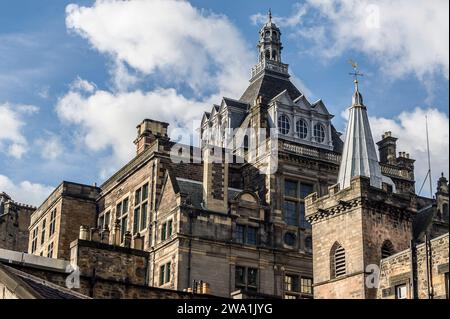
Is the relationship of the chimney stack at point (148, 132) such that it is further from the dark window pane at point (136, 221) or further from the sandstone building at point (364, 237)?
the sandstone building at point (364, 237)

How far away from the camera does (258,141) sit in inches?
2381

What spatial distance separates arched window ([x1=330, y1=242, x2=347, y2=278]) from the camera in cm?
4672

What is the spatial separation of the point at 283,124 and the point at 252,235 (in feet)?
34.6

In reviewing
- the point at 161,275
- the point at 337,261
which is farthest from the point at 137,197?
Answer: the point at 337,261

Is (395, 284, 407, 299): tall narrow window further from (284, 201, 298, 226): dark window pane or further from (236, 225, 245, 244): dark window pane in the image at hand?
(284, 201, 298, 226): dark window pane

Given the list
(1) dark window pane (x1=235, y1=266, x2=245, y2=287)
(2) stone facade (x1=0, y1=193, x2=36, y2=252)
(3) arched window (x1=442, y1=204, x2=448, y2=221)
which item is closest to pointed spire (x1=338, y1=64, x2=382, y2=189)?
(3) arched window (x1=442, y1=204, x2=448, y2=221)

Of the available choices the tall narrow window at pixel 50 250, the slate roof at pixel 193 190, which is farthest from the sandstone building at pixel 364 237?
the tall narrow window at pixel 50 250

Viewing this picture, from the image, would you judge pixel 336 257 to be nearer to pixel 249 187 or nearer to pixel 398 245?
pixel 398 245

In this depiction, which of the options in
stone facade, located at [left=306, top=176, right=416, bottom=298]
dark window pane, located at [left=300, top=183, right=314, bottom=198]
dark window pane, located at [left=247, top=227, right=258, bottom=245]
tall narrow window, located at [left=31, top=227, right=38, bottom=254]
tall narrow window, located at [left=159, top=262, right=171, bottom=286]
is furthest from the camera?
tall narrow window, located at [left=31, top=227, right=38, bottom=254]

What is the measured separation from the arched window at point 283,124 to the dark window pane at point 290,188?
5497 mm

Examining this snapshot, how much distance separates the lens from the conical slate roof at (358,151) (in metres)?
50.3

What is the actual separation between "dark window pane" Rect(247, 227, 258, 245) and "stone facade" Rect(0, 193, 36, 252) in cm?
2878

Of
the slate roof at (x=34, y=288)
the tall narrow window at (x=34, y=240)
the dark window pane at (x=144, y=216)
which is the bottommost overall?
the slate roof at (x=34, y=288)
